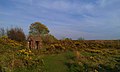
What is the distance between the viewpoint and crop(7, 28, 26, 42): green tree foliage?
34.8 m

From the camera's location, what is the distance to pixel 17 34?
35188 millimetres

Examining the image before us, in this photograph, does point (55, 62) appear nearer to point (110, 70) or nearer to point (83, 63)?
point (83, 63)

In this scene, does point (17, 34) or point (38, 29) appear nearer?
point (17, 34)

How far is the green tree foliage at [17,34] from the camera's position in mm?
34812

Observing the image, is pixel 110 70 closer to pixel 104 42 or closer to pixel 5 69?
pixel 5 69

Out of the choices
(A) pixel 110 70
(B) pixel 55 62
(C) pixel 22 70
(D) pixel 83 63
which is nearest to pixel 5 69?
(C) pixel 22 70

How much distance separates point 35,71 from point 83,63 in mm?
3757

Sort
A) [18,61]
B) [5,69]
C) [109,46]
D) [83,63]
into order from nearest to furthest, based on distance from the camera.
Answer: [5,69] → [18,61] → [83,63] → [109,46]

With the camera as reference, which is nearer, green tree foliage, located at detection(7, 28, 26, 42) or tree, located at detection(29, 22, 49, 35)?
green tree foliage, located at detection(7, 28, 26, 42)

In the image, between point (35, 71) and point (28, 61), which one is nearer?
point (35, 71)

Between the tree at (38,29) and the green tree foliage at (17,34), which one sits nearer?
the green tree foliage at (17,34)

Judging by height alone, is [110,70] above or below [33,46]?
below

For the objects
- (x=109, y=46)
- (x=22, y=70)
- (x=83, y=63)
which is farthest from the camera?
(x=109, y=46)

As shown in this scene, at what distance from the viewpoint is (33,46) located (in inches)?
971
